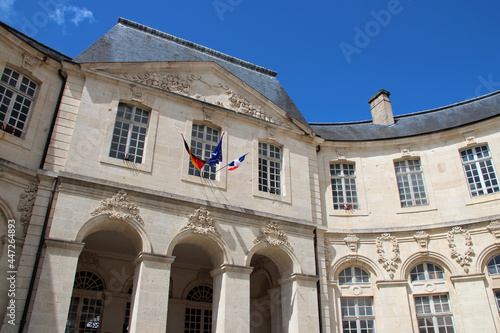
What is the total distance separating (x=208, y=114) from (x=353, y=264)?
19.4ft

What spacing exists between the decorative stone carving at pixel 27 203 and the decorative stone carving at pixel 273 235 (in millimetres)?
5181

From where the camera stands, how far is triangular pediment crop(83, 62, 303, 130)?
438 inches

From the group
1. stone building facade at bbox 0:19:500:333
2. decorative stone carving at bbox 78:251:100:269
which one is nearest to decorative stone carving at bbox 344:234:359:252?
stone building facade at bbox 0:19:500:333

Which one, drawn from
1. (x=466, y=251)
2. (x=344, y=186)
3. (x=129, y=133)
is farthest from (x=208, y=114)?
(x=466, y=251)

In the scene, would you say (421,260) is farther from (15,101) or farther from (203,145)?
(15,101)

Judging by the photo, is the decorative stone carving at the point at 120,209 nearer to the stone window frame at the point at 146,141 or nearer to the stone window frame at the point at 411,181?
the stone window frame at the point at 146,141

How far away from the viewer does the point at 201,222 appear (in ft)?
33.8

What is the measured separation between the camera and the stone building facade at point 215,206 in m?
8.99

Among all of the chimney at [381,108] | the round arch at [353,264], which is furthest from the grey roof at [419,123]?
the round arch at [353,264]

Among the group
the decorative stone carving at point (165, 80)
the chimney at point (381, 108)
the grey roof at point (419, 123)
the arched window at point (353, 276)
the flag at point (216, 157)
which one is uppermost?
the chimney at point (381, 108)

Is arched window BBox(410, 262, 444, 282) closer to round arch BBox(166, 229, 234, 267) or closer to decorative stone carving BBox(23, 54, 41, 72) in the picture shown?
round arch BBox(166, 229, 234, 267)

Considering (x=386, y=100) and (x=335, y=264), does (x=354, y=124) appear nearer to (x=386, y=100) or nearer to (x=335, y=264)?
(x=386, y=100)

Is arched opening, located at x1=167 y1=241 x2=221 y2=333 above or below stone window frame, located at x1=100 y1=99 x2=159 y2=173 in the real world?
below

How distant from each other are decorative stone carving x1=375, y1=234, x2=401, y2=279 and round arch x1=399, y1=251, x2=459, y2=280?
0.23m
